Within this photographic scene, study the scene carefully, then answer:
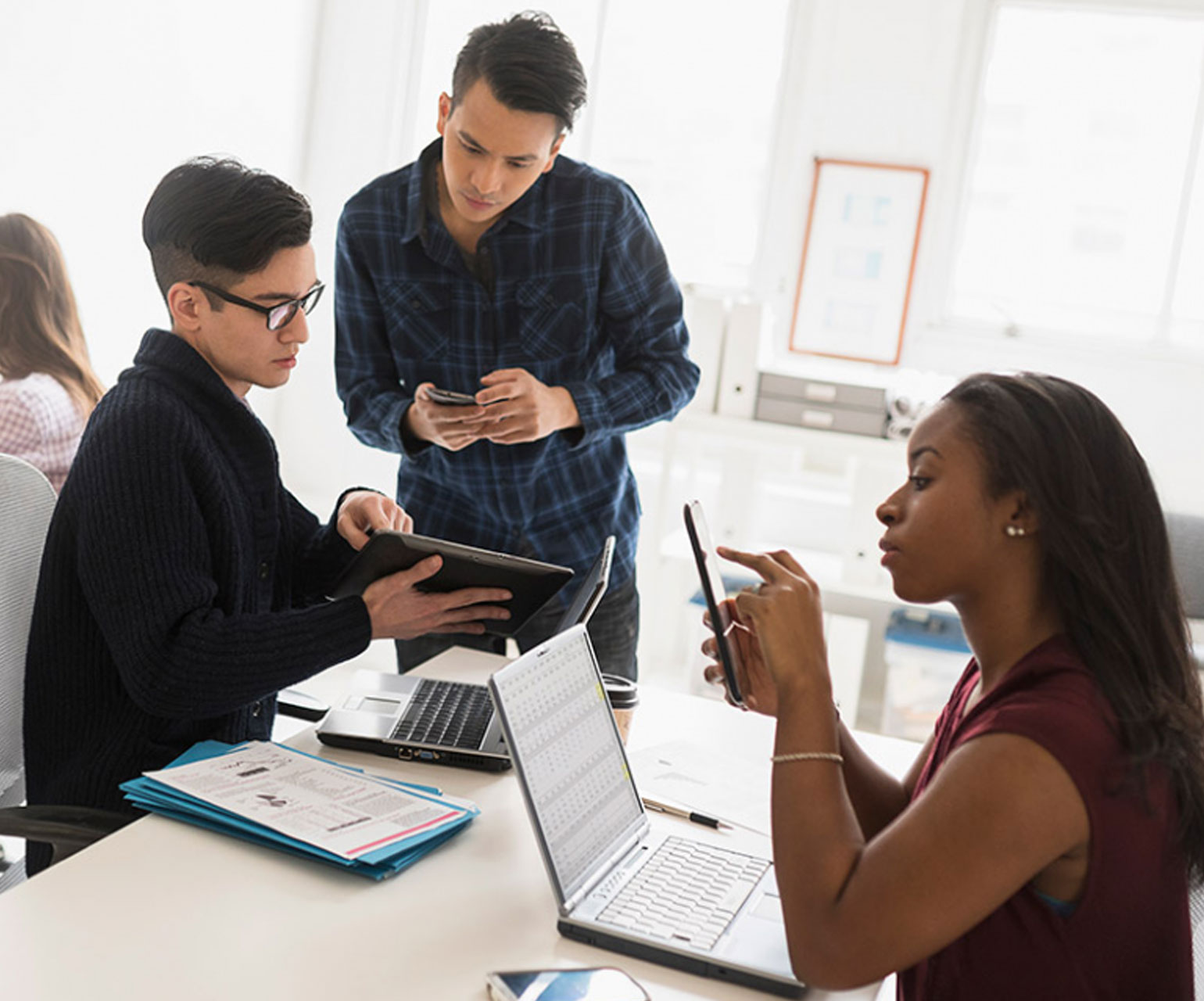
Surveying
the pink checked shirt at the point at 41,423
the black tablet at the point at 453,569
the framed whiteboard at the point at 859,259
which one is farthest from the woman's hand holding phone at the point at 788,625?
the framed whiteboard at the point at 859,259

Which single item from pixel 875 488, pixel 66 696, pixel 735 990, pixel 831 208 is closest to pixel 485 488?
pixel 66 696

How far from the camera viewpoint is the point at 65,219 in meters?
3.68

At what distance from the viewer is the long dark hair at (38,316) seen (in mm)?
2807

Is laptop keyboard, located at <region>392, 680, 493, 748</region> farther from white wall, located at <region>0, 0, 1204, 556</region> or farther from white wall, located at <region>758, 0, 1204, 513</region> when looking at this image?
white wall, located at <region>758, 0, 1204, 513</region>

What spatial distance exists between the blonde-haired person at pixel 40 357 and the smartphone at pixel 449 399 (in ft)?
3.86

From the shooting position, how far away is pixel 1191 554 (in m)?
3.36

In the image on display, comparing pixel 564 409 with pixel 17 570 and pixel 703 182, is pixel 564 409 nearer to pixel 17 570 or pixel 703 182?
pixel 17 570

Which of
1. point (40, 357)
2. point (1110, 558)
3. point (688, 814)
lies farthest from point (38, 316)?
point (1110, 558)

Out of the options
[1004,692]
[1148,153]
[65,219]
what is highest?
[1148,153]

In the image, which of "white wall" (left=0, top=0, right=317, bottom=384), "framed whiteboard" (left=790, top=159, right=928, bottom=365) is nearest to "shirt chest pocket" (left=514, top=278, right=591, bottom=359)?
"white wall" (left=0, top=0, right=317, bottom=384)

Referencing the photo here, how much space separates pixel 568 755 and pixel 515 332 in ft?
3.42

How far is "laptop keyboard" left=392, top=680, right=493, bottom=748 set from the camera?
1603 mm

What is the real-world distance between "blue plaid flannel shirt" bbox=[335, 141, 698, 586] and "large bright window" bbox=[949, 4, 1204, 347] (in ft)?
9.44

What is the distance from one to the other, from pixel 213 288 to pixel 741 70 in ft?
11.9
